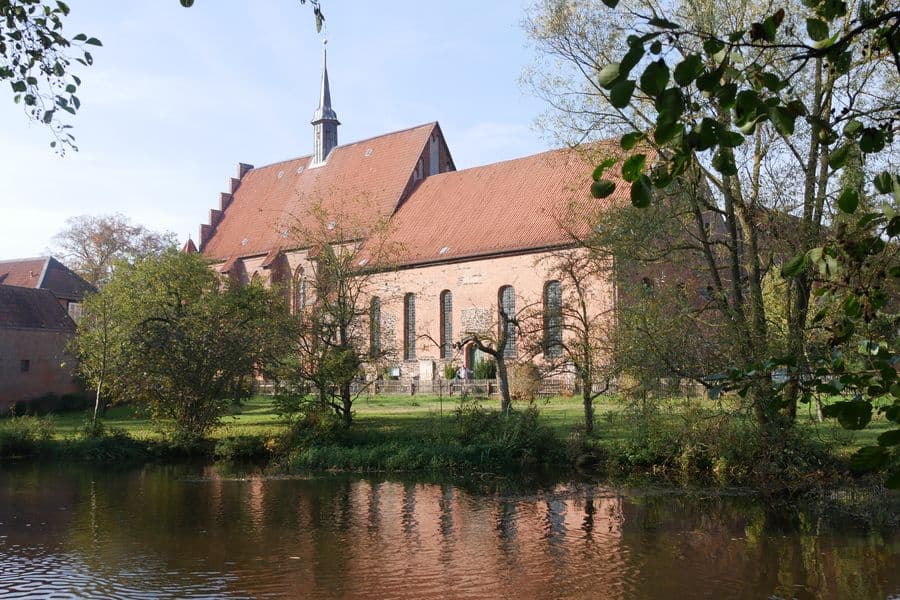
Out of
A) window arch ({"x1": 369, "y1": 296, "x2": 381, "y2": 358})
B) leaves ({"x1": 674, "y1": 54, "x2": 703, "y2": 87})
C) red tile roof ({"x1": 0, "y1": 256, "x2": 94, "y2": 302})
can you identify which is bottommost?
leaves ({"x1": 674, "y1": 54, "x2": 703, "y2": 87})

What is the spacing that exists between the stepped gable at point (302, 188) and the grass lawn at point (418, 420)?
11.9 metres

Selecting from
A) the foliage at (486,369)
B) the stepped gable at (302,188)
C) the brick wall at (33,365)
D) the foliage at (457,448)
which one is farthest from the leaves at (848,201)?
the stepped gable at (302,188)

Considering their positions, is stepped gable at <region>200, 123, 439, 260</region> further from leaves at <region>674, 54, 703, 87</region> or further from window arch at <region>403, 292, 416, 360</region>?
leaves at <region>674, 54, 703, 87</region>

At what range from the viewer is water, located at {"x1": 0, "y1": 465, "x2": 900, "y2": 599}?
352 inches

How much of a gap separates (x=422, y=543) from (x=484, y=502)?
10.7 feet

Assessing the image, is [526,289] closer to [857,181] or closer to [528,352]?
[528,352]

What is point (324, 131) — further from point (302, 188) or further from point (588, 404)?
point (588, 404)

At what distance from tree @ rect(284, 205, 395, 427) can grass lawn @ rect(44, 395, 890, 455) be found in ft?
4.22

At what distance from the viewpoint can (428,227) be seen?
38812 mm

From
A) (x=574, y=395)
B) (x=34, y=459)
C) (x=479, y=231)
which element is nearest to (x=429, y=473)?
(x=34, y=459)

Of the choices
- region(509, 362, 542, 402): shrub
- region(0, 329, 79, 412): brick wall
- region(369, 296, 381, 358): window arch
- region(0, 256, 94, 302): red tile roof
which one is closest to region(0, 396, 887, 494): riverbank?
region(369, 296, 381, 358): window arch

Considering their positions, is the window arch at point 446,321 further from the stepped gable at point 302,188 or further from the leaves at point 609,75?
the leaves at point 609,75

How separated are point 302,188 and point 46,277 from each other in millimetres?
13580

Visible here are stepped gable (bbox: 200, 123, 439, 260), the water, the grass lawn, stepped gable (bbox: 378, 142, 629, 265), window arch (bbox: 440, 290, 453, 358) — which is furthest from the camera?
stepped gable (bbox: 200, 123, 439, 260)
